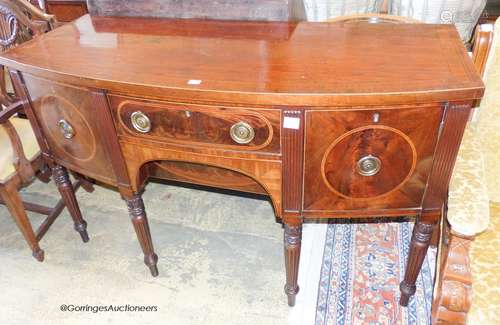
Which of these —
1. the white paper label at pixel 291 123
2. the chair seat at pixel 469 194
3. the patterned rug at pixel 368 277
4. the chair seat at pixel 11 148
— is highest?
the white paper label at pixel 291 123

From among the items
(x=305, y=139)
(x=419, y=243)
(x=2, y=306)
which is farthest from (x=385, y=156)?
(x=2, y=306)

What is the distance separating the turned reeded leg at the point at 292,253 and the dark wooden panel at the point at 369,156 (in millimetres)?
130

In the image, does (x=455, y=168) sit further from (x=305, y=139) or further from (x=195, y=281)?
(x=195, y=281)

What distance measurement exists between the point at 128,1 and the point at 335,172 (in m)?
1.09

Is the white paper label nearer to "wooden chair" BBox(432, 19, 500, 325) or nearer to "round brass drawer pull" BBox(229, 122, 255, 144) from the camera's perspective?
"round brass drawer pull" BBox(229, 122, 255, 144)

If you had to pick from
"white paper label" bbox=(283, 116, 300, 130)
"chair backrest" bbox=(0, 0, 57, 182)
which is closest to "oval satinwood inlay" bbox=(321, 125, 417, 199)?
"white paper label" bbox=(283, 116, 300, 130)

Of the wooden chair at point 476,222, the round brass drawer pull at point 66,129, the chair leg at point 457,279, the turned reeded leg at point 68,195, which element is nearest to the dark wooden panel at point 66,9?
the turned reeded leg at point 68,195

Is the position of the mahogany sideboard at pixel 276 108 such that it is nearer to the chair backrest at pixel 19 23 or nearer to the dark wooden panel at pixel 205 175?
the dark wooden panel at pixel 205 175

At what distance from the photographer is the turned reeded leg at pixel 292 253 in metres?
1.38

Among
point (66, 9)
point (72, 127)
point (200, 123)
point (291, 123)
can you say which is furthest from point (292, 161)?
point (66, 9)

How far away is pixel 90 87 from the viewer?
125cm

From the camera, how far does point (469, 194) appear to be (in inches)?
45.1

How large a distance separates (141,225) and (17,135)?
656 millimetres

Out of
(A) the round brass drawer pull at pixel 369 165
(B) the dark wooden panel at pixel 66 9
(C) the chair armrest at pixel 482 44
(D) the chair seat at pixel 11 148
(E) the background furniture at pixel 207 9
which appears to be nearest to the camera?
(A) the round brass drawer pull at pixel 369 165
